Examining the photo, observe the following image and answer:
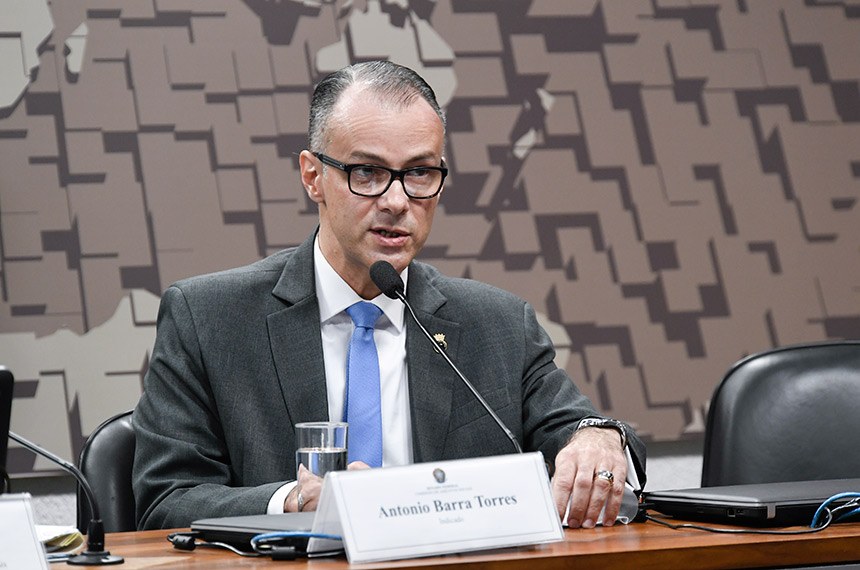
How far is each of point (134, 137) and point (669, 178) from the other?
146cm

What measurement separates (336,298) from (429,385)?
0.24 meters

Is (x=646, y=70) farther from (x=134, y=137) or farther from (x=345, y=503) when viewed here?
(x=345, y=503)

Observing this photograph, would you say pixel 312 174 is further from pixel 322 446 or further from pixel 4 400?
pixel 4 400

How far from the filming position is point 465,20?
3.09m

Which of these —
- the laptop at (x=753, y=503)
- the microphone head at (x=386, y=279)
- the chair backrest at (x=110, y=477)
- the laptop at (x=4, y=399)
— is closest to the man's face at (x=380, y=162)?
the microphone head at (x=386, y=279)

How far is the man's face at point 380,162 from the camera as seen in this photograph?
2.01 metres

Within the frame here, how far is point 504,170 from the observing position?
10.1 ft

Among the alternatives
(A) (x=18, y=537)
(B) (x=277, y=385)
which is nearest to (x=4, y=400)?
(A) (x=18, y=537)

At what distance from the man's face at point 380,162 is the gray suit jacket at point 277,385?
0.51ft

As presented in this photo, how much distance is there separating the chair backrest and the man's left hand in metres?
0.77

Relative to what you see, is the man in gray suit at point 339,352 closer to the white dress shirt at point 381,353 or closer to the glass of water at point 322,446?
the white dress shirt at point 381,353

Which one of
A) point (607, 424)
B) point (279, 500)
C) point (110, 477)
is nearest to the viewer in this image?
point (279, 500)

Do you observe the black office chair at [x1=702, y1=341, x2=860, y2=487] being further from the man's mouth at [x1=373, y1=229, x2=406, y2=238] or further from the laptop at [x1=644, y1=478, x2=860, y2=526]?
the man's mouth at [x1=373, y1=229, x2=406, y2=238]

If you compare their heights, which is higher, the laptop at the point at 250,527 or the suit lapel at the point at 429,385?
the suit lapel at the point at 429,385
